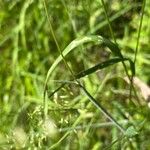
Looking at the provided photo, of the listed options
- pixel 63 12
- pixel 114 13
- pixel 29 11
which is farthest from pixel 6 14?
pixel 114 13

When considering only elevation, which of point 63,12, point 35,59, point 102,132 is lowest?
point 102,132

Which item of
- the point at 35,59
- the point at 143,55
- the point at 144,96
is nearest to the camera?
the point at 144,96

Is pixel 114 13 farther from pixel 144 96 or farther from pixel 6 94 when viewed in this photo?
pixel 6 94

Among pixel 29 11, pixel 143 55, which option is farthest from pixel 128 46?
pixel 29 11

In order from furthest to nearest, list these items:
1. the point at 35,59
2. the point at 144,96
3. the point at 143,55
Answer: the point at 35,59
the point at 143,55
the point at 144,96

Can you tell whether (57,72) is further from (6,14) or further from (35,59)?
(6,14)

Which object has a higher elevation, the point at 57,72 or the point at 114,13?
the point at 114,13

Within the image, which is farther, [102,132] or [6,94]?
[6,94]

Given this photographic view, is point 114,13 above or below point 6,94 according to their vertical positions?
above

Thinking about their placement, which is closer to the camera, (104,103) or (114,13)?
(104,103)
